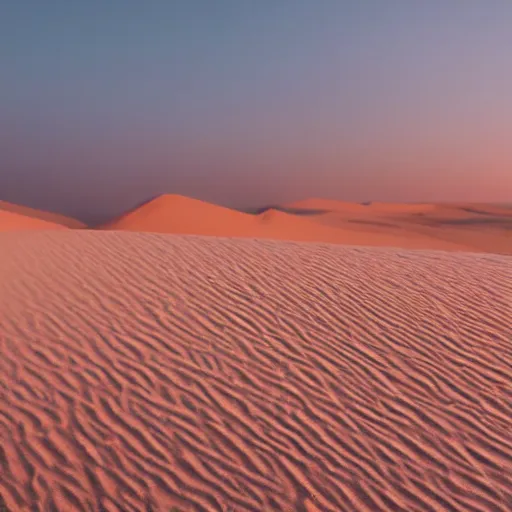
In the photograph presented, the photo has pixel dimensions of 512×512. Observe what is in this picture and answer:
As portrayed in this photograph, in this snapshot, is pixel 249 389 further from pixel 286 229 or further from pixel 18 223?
pixel 286 229

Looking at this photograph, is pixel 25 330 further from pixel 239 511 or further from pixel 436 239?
pixel 436 239

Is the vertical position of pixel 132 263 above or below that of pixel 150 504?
above

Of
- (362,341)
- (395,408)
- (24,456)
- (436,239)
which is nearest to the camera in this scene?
(24,456)

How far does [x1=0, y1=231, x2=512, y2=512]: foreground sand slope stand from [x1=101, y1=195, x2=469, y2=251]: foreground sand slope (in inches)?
879

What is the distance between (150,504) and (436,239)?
109 feet

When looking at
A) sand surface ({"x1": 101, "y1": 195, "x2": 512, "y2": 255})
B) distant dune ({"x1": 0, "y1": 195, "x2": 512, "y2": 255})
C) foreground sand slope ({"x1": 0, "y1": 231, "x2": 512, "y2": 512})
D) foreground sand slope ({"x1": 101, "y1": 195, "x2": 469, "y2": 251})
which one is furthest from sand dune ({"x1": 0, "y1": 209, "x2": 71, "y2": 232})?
foreground sand slope ({"x1": 0, "y1": 231, "x2": 512, "y2": 512})

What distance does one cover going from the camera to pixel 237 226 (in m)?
35.2

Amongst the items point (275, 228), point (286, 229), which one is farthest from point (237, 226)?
point (286, 229)

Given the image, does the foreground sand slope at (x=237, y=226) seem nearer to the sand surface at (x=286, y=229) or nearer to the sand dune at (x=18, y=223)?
the sand surface at (x=286, y=229)

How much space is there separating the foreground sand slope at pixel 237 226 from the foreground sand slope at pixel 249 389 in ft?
73.3

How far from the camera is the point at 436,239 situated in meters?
34.6

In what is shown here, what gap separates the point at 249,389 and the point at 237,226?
2967cm

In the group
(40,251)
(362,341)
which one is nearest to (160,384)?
(362,341)

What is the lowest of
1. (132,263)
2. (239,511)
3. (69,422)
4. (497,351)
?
(239,511)
